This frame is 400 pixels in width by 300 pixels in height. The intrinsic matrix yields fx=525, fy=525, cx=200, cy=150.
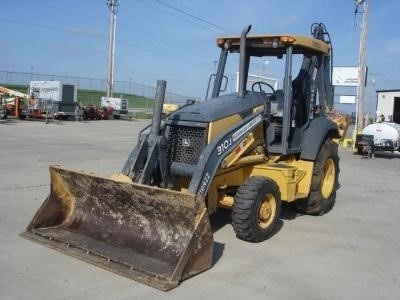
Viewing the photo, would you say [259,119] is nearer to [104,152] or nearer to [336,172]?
[336,172]

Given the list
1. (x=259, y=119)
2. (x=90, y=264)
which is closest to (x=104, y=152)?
(x=259, y=119)

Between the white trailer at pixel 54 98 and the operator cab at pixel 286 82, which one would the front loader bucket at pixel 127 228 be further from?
the white trailer at pixel 54 98

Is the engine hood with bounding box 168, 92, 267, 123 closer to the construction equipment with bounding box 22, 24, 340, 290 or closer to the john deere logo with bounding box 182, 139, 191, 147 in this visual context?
the construction equipment with bounding box 22, 24, 340, 290

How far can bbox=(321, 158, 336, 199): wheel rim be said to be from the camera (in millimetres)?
8875

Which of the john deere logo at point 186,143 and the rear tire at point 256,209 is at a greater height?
the john deere logo at point 186,143

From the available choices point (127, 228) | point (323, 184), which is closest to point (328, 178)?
point (323, 184)

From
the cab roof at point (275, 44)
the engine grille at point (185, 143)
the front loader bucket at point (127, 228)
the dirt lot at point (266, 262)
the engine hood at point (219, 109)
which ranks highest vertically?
the cab roof at point (275, 44)

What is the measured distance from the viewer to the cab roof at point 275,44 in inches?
300

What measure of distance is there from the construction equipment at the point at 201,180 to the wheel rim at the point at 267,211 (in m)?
0.01

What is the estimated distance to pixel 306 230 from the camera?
7570 millimetres

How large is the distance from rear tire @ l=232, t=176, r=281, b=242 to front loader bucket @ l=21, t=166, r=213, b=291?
39.0 inches

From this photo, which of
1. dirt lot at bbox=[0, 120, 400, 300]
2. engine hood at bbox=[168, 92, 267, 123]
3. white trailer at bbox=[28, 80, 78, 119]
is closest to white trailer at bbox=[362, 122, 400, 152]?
dirt lot at bbox=[0, 120, 400, 300]

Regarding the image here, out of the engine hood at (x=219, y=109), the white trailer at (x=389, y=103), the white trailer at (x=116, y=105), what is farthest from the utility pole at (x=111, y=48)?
the engine hood at (x=219, y=109)

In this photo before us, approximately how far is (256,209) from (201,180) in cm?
86
